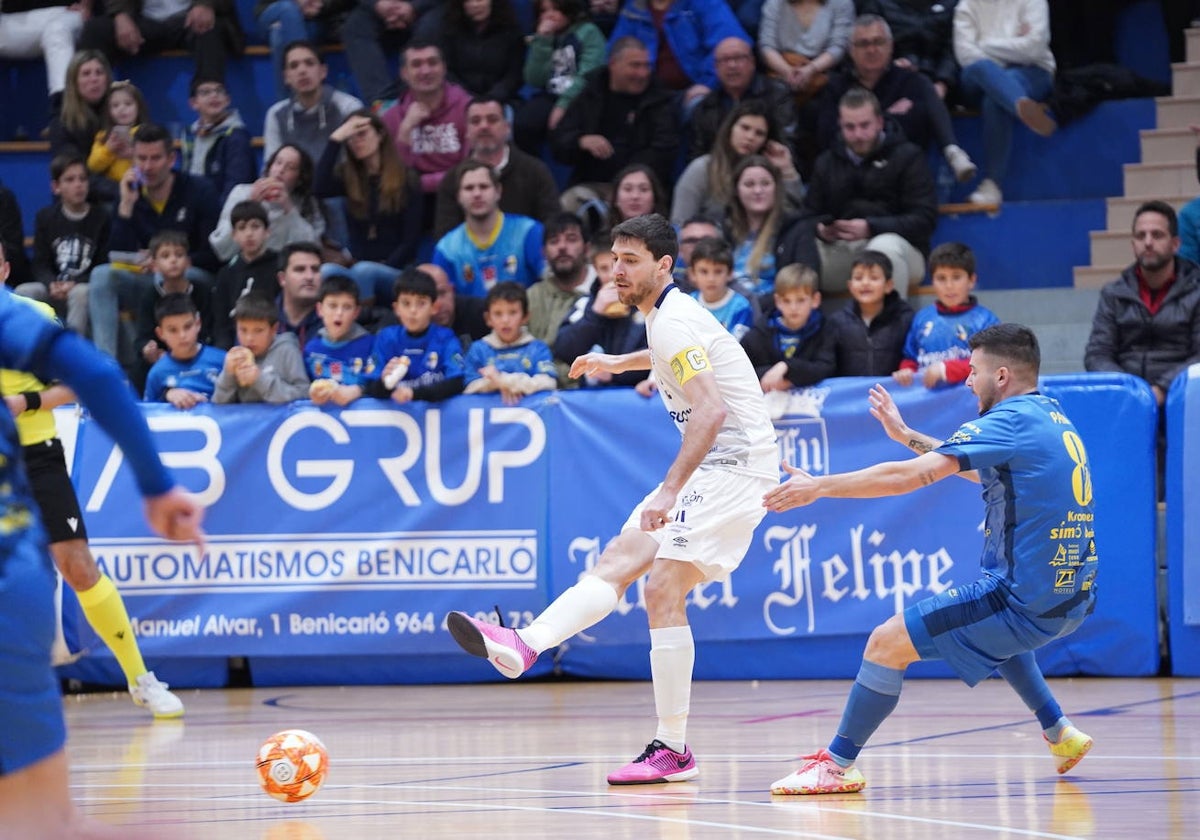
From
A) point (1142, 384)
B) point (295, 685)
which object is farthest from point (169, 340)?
point (1142, 384)

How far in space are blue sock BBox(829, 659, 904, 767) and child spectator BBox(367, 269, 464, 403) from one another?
4944mm

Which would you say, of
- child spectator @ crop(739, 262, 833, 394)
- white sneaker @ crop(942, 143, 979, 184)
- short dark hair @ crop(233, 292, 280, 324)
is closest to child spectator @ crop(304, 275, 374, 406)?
short dark hair @ crop(233, 292, 280, 324)

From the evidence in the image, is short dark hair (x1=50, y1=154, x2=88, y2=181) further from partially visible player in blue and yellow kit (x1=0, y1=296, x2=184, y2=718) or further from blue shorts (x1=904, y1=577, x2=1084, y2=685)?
blue shorts (x1=904, y1=577, x2=1084, y2=685)

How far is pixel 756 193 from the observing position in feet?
38.2

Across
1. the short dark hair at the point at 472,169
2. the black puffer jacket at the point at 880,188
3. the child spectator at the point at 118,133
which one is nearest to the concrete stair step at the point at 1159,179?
the black puffer jacket at the point at 880,188

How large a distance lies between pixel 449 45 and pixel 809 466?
236 inches

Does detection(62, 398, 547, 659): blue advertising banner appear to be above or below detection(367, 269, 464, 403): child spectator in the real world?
below

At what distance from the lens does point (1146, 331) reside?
419 inches

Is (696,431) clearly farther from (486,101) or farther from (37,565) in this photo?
(486,101)

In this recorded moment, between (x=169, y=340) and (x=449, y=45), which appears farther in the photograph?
(x=449, y=45)

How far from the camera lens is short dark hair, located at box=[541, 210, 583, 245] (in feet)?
38.4

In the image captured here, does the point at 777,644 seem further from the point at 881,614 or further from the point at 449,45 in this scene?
the point at 449,45

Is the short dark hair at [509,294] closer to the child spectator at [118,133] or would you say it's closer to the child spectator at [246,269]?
the child spectator at [246,269]

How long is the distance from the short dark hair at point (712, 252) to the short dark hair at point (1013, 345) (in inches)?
171
